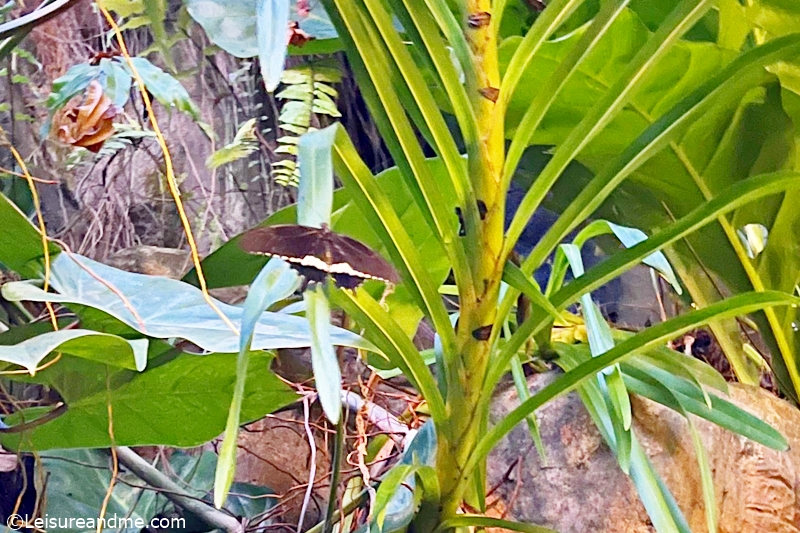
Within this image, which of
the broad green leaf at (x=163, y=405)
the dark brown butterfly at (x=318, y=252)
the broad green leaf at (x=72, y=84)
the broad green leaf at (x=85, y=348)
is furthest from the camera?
the broad green leaf at (x=72, y=84)

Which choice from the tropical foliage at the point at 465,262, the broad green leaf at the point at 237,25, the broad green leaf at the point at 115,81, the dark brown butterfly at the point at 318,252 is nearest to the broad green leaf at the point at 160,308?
the tropical foliage at the point at 465,262

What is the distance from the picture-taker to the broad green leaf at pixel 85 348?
0.42 metres

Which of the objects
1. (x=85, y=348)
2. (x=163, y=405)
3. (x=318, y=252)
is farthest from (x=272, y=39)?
(x=163, y=405)

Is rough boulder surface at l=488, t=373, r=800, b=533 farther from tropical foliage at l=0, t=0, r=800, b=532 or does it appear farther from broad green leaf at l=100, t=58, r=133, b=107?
broad green leaf at l=100, t=58, r=133, b=107

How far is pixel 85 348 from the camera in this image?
47 cm

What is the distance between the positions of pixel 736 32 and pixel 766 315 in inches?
12.6

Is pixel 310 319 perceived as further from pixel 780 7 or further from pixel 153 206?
pixel 153 206

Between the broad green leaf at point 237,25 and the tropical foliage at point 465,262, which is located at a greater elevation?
the broad green leaf at point 237,25

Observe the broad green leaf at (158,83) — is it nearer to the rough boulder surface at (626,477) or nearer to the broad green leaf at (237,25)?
the broad green leaf at (237,25)

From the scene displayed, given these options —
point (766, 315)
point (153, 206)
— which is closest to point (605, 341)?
point (766, 315)

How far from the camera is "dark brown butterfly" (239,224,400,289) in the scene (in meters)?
0.32

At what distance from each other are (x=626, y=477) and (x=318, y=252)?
46cm

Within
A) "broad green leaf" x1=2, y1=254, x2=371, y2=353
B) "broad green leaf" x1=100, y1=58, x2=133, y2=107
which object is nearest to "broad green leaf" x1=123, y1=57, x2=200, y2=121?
"broad green leaf" x1=100, y1=58, x2=133, y2=107

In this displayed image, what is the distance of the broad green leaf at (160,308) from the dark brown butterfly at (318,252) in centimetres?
16
